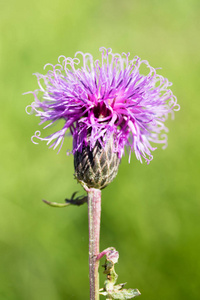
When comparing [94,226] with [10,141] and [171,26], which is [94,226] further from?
[171,26]

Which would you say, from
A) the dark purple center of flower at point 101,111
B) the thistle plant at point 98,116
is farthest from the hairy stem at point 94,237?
the dark purple center of flower at point 101,111

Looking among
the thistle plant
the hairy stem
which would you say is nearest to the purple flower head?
the thistle plant

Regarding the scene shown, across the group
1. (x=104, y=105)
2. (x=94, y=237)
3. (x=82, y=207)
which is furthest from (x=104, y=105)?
(x=82, y=207)

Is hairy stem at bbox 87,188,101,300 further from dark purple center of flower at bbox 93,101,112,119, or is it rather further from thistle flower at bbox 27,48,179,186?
dark purple center of flower at bbox 93,101,112,119

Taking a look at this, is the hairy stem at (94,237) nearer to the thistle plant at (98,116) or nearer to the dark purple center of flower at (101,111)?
the thistle plant at (98,116)

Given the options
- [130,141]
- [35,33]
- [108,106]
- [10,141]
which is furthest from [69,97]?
[35,33]

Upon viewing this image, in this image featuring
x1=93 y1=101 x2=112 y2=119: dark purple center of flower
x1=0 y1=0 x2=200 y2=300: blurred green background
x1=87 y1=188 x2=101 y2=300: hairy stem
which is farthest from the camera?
x1=0 y1=0 x2=200 y2=300: blurred green background
